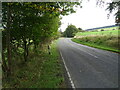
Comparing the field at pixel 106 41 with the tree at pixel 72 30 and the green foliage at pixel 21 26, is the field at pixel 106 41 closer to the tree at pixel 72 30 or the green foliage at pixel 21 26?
the green foliage at pixel 21 26

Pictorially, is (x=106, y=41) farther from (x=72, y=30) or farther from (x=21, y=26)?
(x=72, y=30)

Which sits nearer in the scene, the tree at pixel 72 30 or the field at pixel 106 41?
the field at pixel 106 41

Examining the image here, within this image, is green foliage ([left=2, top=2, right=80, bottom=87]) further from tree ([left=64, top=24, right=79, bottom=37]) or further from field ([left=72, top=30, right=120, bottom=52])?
tree ([left=64, top=24, right=79, bottom=37])

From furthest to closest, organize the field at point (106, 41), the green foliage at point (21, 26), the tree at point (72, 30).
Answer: the tree at point (72, 30)
the field at point (106, 41)
the green foliage at point (21, 26)

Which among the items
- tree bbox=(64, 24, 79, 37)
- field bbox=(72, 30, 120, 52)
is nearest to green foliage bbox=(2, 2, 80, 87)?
field bbox=(72, 30, 120, 52)

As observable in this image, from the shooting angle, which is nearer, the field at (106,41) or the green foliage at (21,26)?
the green foliage at (21,26)

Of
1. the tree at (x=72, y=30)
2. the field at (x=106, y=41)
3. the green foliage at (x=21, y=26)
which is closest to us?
the green foliage at (x=21, y=26)

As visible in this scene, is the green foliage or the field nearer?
the green foliage

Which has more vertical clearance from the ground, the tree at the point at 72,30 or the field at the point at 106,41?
the tree at the point at 72,30

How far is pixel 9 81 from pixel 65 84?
3.23 m

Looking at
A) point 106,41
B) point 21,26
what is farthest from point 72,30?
point 21,26

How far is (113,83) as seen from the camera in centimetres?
589

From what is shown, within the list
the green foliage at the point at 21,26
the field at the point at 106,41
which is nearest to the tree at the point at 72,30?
the field at the point at 106,41

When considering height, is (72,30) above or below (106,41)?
above
